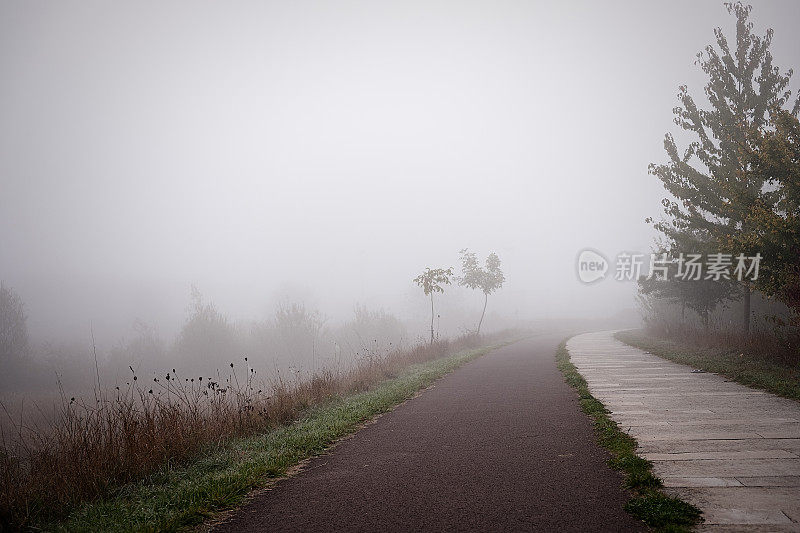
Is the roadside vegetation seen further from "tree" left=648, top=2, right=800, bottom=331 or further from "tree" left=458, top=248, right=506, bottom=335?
"tree" left=458, top=248, right=506, bottom=335

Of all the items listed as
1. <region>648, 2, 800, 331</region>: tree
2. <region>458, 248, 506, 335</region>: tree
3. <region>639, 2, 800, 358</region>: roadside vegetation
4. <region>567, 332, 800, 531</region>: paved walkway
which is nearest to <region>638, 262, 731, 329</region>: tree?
<region>639, 2, 800, 358</region>: roadside vegetation

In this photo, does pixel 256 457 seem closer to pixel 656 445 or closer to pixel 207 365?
pixel 656 445

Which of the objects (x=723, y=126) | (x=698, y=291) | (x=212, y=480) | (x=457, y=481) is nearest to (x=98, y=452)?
(x=212, y=480)

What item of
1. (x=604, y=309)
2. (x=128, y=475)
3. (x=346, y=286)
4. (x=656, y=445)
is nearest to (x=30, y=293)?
(x=346, y=286)

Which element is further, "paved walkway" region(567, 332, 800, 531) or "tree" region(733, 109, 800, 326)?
"tree" region(733, 109, 800, 326)

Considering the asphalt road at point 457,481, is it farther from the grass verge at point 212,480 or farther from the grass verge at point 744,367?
the grass verge at point 744,367

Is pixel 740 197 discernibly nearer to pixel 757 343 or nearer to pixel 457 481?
pixel 757 343

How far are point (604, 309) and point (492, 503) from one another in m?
135

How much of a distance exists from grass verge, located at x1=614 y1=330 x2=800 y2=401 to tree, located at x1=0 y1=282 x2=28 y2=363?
3823 cm

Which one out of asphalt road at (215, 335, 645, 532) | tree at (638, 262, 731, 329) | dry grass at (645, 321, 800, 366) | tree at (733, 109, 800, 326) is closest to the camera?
asphalt road at (215, 335, 645, 532)

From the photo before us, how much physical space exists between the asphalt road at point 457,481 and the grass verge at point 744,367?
4720 millimetres

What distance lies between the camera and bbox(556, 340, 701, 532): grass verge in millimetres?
3285

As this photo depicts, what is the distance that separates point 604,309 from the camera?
12344 cm

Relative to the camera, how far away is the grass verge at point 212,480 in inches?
155
